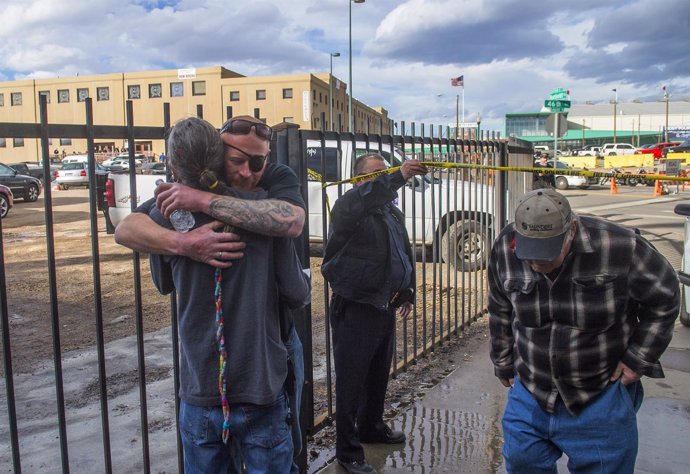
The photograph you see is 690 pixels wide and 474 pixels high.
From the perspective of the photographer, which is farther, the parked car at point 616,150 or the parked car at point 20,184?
the parked car at point 616,150

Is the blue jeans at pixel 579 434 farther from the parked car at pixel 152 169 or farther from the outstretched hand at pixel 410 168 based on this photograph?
the parked car at pixel 152 169

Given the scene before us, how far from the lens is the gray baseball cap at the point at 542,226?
225cm

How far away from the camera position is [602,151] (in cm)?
Answer: 5950

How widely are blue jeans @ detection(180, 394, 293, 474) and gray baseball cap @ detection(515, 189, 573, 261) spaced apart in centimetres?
106

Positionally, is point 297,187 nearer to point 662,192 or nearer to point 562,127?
point 562,127

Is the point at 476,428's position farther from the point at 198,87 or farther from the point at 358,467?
the point at 198,87

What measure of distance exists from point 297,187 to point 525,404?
1264 millimetres

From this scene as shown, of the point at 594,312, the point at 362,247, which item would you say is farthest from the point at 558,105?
the point at 594,312

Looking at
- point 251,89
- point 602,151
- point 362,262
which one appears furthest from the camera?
point 251,89

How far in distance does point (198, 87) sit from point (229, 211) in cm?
7185

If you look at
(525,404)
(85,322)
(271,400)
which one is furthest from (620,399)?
(85,322)

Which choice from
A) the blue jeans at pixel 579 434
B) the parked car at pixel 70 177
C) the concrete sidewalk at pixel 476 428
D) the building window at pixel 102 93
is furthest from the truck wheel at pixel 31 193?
the building window at pixel 102 93

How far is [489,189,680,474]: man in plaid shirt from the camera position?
2.30m

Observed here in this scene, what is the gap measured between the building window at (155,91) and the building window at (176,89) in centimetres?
124
